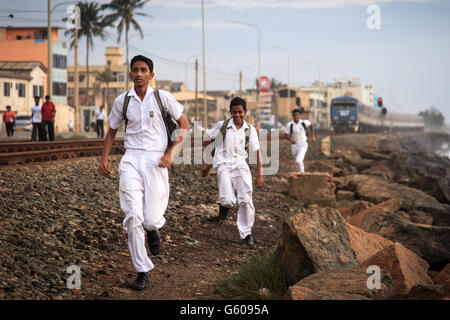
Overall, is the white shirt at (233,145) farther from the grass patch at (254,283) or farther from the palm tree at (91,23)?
the palm tree at (91,23)

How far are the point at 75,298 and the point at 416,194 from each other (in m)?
11.5

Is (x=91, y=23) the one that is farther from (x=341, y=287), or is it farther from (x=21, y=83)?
(x=341, y=287)

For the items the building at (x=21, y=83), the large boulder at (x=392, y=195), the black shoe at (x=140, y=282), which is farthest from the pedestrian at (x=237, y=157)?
the building at (x=21, y=83)

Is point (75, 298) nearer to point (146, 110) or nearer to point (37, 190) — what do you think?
point (146, 110)

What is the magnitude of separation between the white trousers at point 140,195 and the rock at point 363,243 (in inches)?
91.0

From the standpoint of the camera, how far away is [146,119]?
19.0ft

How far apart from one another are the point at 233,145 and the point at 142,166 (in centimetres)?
287

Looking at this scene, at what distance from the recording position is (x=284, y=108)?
12038 centimetres

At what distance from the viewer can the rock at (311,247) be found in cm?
570

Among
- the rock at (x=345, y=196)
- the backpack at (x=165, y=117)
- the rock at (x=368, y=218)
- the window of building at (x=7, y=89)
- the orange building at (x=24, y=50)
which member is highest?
the orange building at (x=24, y=50)

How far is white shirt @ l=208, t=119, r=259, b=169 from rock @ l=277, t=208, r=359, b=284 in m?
2.32

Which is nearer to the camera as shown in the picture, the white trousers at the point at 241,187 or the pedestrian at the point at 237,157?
the pedestrian at the point at 237,157

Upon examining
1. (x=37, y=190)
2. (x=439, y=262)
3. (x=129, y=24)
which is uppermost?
(x=129, y=24)
